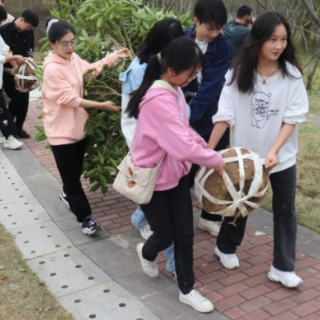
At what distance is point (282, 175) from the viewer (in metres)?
3.84

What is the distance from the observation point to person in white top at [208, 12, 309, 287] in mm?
3639

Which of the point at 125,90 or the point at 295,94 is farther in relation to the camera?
the point at 125,90

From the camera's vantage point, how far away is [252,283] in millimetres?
4074

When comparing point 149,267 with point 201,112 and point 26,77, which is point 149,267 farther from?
point 26,77

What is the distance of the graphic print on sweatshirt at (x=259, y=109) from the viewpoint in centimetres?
373

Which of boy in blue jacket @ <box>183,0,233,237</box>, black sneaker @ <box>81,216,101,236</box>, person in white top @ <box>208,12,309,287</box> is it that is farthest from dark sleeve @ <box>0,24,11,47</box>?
person in white top @ <box>208,12,309,287</box>

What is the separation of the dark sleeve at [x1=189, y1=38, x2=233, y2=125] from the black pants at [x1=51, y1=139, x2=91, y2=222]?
114cm

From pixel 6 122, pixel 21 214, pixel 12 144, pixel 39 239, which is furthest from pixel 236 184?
pixel 6 122

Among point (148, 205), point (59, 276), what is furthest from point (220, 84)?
point (59, 276)

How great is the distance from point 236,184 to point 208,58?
130 cm

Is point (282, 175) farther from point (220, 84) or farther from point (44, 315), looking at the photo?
point (44, 315)

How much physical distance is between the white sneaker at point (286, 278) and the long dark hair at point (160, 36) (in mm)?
1843

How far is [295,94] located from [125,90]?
4.10ft

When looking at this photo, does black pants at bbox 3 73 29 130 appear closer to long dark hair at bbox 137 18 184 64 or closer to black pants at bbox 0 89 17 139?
black pants at bbox 0 89 17 139
